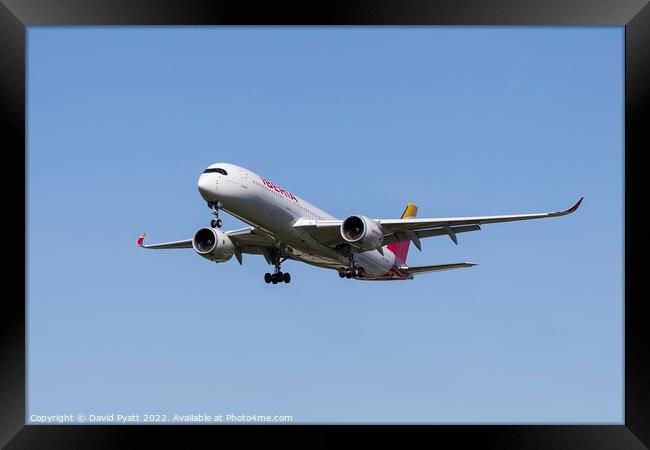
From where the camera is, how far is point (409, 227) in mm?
30266

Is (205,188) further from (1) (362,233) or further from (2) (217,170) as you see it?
(1) (362,233)

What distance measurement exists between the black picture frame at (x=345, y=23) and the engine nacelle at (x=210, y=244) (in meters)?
16.1

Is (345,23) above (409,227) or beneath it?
above

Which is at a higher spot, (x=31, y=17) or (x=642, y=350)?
(x=31, y=17)

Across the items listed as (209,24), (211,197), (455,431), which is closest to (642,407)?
(455,431)

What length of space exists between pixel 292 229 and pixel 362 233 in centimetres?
226

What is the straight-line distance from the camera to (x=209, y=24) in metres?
14.6

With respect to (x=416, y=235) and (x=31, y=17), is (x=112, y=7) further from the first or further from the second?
(x=416, y=235)

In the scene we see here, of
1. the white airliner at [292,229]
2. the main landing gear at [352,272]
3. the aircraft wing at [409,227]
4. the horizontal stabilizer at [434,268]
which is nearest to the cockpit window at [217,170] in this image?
the white airliner at [292,229]

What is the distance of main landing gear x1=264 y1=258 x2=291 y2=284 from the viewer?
33.5 metres

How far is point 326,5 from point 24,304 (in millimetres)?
6737

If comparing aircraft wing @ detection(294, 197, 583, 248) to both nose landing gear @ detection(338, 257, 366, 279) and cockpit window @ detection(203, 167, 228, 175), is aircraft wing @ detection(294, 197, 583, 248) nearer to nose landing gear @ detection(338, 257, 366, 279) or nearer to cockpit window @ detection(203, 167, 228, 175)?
nose landing gear @ detection(338, 257, 366, 279)

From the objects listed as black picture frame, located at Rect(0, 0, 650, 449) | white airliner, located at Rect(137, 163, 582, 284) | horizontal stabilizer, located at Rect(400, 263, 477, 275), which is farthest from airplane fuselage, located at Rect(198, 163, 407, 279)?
black picture frame, located at Rect(0, 0, 650, 449)

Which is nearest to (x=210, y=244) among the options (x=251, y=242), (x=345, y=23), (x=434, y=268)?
(x=251, y=242)
